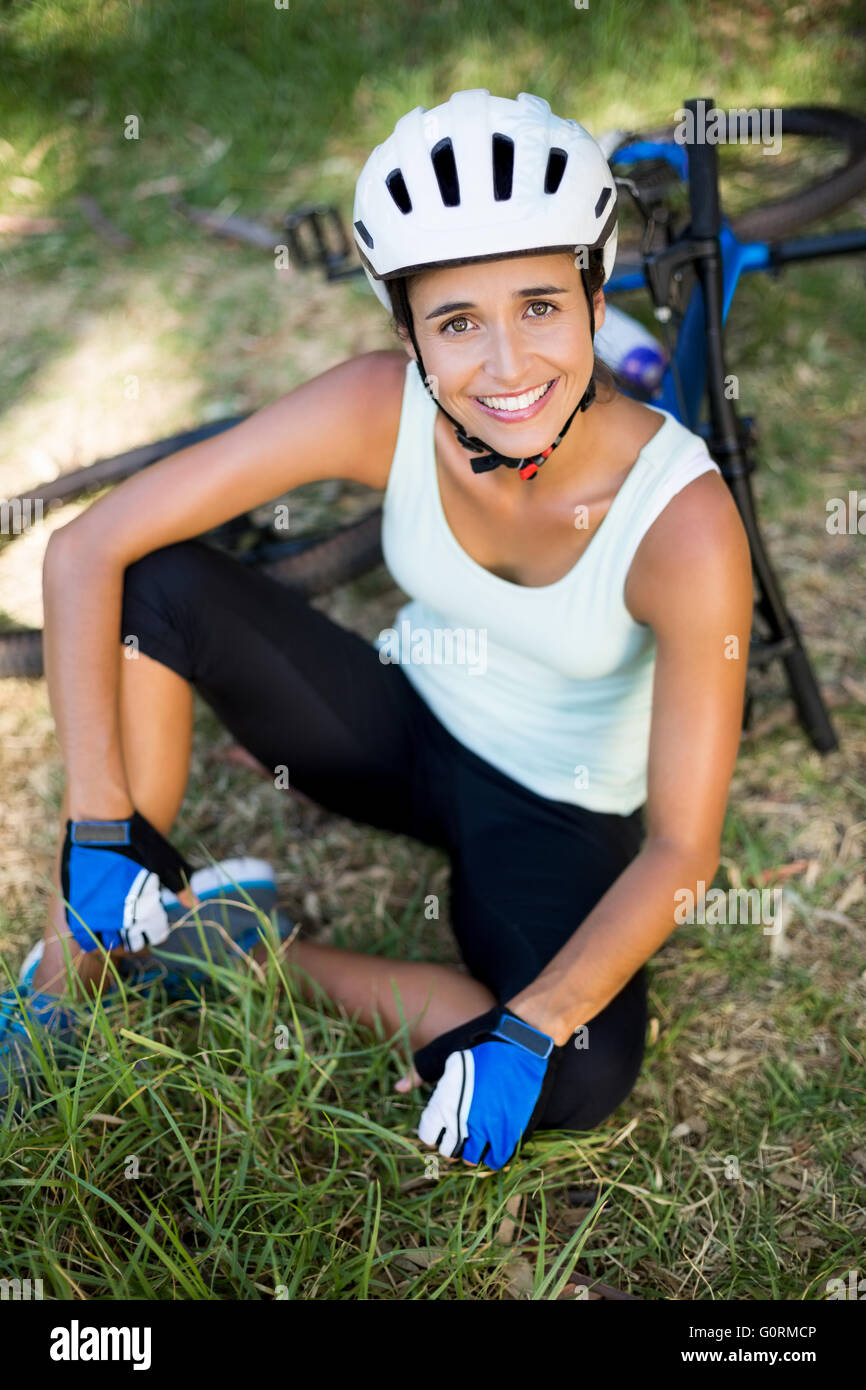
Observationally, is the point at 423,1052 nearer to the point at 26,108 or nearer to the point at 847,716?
the point at 847,716

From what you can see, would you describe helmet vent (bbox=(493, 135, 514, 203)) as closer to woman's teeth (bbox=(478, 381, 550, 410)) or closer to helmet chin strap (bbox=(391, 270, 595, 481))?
helmet chin strap (bbox=(391, 270, 595, 481))

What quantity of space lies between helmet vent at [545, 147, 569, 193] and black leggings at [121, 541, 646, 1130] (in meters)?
0.99

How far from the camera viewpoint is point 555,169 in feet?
6.33

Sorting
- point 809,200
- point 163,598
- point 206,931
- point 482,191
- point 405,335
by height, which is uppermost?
point 809,200

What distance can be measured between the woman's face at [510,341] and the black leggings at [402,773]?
0.70 m

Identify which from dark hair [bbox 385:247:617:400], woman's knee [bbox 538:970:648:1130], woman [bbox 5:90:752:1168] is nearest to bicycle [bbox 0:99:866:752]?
dark hair [bbox 385:247:617:400]

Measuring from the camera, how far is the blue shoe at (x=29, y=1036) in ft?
6.86

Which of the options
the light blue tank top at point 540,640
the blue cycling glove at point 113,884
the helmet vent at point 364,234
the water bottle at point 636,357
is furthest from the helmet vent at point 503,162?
the blue cycling glove at point 113,884

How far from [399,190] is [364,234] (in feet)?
0.34

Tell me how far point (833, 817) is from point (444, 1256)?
5.10ft

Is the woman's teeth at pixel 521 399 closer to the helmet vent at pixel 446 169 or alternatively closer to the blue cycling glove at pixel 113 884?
the helmet vent at pixel 446 169

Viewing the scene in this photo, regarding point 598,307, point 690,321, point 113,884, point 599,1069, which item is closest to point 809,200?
point 690,321

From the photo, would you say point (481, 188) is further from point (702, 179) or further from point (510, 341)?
point (702, 179)
